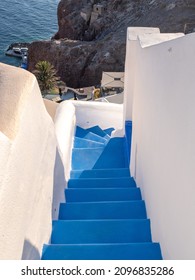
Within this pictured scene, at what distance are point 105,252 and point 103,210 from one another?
914 mm

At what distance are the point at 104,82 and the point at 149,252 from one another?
17522 millimetres

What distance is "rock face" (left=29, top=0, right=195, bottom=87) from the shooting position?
28.4 m

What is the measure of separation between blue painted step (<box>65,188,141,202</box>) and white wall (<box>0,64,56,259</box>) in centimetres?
100

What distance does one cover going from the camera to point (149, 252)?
287 cm

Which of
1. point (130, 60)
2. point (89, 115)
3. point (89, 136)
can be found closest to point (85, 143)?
point (89, 136)

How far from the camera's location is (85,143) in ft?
21.4

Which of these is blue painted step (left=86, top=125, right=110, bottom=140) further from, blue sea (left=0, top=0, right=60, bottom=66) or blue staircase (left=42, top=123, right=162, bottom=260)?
blue sea (left=0, top=0, right=60, bottom=66)

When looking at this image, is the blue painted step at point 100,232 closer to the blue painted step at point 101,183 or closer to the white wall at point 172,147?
the white wall at point 172,147

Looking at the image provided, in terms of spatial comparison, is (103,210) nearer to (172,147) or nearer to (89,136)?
(172,147)

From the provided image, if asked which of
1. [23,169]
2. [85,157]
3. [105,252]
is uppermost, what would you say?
[23,169]
